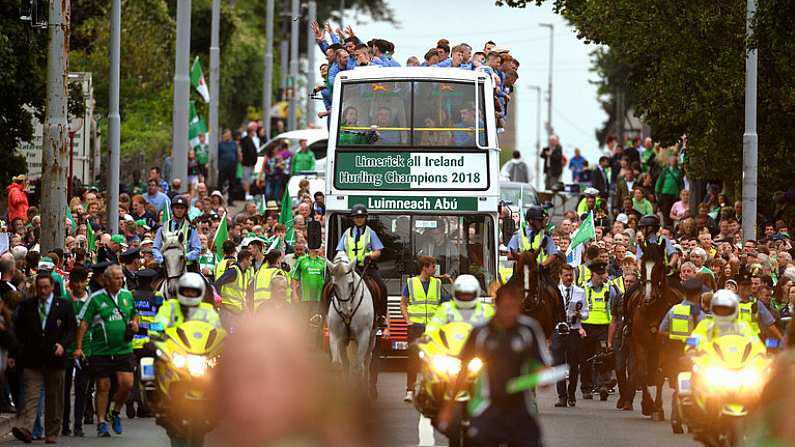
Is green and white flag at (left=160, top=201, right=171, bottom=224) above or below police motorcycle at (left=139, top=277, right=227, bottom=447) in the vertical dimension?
above

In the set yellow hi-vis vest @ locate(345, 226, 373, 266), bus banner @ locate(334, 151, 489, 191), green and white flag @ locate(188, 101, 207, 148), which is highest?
green and white flag @ locate(188, 101, 207, 148)

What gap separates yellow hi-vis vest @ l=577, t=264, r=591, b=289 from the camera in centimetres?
2706

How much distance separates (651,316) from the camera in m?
24.6

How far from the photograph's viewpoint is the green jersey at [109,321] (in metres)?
21.6

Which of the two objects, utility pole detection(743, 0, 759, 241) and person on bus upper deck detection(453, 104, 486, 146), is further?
utility pole detection(743, 0, 759, 241)

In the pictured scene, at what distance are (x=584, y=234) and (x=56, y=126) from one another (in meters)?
9.81

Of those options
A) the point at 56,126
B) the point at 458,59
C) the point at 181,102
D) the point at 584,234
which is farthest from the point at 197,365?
the point at 181,102

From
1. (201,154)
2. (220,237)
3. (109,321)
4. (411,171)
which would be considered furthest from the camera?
(201,154)

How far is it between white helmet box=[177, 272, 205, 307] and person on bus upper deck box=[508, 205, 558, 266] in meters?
7.30

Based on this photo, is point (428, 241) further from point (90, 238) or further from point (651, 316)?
point (651, 316)

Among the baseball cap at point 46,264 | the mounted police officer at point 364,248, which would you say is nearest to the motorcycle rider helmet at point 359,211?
the mounted police officer at point 364,248

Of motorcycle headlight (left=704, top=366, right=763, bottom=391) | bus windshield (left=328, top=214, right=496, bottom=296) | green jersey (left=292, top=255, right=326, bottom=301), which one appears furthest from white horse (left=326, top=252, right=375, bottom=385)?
motorcycle headlight (left=704, top=366, right=763, bottom=391)

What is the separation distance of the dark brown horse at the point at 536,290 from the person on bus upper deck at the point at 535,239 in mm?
455

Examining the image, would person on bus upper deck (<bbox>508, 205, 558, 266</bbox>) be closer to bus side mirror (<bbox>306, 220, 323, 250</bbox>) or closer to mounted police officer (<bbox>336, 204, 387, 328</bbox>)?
mounted police officer (<bbox>336, 204, 387, 328</bbox>)
